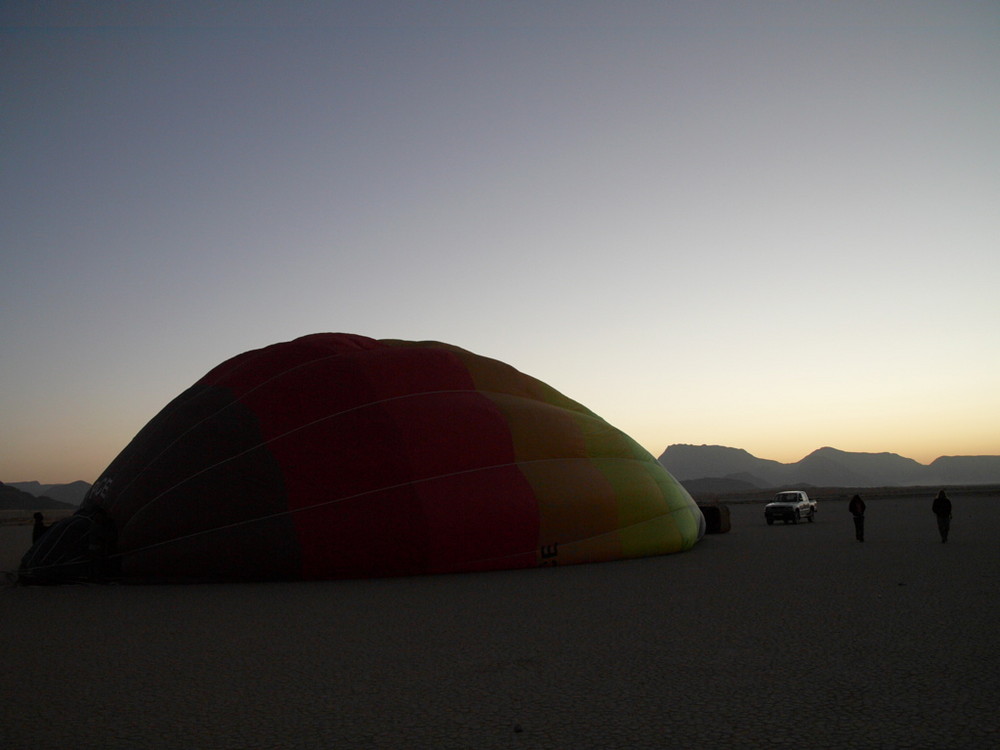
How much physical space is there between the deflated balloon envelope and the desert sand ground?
105 cm

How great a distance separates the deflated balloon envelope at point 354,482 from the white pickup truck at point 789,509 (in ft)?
51.3

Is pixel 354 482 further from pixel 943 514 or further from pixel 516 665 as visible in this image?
pixel 943 514

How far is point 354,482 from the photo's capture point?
43.1ft

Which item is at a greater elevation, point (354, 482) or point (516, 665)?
point (354, 482)

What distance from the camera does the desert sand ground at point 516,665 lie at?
4758mm

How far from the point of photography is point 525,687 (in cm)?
575

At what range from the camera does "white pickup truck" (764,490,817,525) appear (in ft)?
99.0

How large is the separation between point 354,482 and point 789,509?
2292cm

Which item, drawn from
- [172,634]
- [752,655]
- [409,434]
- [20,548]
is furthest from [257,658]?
[20,548]

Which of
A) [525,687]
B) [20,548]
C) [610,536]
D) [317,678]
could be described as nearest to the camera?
[525,687]

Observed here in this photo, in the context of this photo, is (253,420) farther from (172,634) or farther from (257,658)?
(257,658)

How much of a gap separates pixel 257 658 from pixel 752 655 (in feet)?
15.0

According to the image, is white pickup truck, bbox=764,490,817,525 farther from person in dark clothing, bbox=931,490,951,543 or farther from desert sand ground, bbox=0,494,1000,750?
desert sand ground, bbox=0,494,1000,750

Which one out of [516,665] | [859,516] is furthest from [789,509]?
[516,665]
